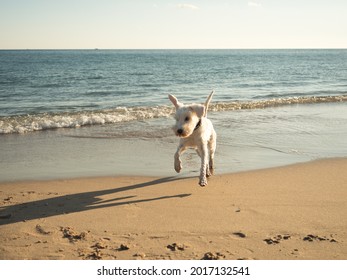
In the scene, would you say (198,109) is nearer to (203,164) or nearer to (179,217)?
(203,164)

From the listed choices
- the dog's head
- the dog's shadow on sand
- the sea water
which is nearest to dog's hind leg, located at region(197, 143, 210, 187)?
the dog's shadow on sand

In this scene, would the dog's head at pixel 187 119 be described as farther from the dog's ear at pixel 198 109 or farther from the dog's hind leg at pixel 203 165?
the dog's hind leg at pixel 203 165

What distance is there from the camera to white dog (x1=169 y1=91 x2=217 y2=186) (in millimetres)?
5512

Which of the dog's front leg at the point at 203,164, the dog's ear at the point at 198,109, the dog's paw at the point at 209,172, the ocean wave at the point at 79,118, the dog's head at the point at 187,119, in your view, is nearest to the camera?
the dog's head at the point at 187,119

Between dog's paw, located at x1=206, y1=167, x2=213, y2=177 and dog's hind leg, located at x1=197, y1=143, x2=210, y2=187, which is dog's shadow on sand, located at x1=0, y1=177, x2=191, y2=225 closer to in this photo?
dog's hind leg, located at x1=197, y1=143, x2=210, y2=187

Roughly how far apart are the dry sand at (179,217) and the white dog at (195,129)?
48cm

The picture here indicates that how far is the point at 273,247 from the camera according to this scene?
398 cm

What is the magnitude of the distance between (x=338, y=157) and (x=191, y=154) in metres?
3.03

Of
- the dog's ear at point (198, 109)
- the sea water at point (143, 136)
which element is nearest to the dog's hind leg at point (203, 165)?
the dog's ear at point (198, 109)

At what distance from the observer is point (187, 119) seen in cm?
557

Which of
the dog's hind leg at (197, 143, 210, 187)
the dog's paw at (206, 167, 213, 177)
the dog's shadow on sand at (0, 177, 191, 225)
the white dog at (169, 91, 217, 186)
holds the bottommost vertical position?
the dog's shadow on sand at (0, 177, 191, 225)

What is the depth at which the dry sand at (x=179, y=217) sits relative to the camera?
12.9ft
